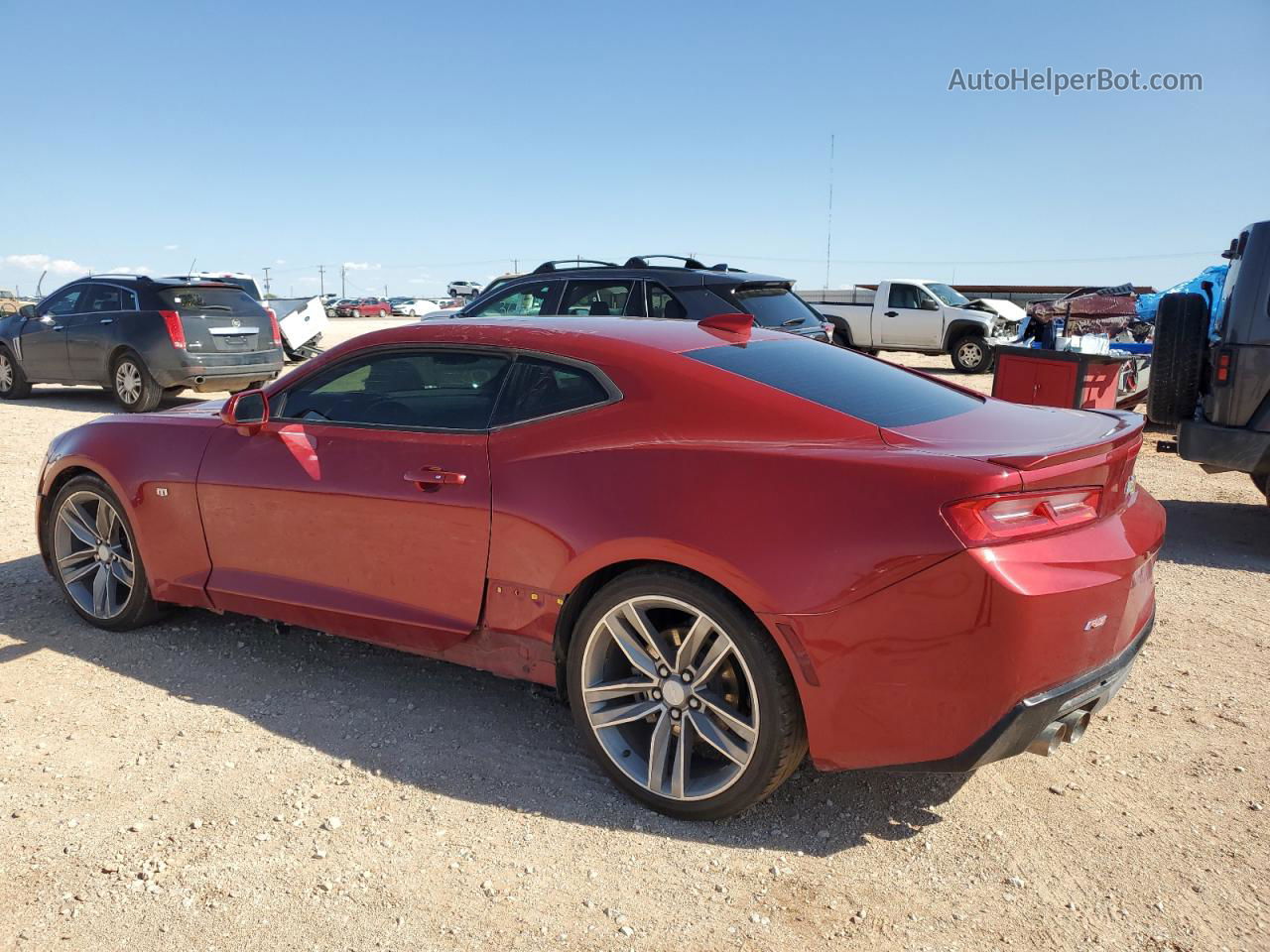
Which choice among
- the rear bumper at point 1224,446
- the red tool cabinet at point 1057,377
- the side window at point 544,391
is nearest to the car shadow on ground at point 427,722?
the side window at point 544,391

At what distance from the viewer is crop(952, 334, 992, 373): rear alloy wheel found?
20.2 meters

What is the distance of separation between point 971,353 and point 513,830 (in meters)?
19.1

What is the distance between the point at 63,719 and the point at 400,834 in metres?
1.65

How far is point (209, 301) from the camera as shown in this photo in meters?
12.5

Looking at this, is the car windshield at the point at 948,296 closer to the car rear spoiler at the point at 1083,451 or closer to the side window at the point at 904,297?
the side window at the point at 904,297

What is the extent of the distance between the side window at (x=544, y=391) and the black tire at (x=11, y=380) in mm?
12927

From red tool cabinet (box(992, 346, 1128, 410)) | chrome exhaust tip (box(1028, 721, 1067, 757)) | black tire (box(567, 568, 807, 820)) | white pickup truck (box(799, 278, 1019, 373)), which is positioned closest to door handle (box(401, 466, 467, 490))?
black tire (box(567, 568, 807, 820))

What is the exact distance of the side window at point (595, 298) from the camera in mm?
8711

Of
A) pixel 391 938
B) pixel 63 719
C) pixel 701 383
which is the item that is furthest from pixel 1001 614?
pixel 63 719

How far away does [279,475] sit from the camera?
3.95m

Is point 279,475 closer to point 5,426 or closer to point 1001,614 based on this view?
point 1001,614

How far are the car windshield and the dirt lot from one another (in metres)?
17.9

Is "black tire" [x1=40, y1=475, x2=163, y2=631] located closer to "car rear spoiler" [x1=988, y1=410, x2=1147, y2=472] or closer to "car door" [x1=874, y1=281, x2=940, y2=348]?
"car rear spoiler" [x1=988, y1=410, x2=1147, y2=472]

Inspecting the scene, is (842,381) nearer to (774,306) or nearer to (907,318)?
(774,306)
